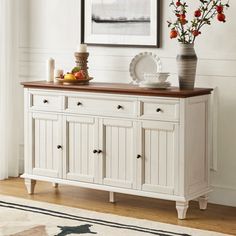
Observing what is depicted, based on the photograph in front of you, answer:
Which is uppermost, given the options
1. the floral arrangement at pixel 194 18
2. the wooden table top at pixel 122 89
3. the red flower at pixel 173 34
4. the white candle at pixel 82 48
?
the floral arrangement at pixel 194 18

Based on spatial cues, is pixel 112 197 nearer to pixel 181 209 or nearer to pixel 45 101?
pixel 181 209

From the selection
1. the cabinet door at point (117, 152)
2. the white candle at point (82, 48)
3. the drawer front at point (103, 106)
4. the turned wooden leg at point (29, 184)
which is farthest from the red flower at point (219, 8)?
the turned wooden leg at point (29, 184)

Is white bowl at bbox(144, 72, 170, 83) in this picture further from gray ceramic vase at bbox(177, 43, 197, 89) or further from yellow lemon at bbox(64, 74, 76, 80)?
yellow lemon at bbox(64, 74, 76, 80)

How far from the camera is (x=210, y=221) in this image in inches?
190

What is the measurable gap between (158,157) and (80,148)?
0.66 meters

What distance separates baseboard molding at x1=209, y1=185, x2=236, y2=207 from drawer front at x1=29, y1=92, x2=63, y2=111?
4.33ft

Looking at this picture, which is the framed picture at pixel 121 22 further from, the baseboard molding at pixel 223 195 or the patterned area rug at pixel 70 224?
the patterned area rug at pixel 70 224

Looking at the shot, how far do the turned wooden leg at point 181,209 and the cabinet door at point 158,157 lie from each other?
10cm

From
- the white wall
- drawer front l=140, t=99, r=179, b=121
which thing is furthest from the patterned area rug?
the white wall

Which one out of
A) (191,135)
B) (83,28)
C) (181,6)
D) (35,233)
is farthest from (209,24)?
(35,233)

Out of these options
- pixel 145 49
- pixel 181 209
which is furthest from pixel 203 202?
pixel 145 49

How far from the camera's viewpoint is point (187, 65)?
4.95 metres

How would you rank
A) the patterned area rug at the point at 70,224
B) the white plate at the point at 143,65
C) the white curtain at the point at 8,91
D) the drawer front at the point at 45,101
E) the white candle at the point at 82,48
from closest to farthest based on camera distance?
the patterned area rug at the point at 70,224, the drawer front at the point at 45,101, the white plate at the point at 143,65, the white candle at the point at 82,48, the white curtain at the point at 8,91

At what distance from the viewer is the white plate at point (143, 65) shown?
5441 mm
